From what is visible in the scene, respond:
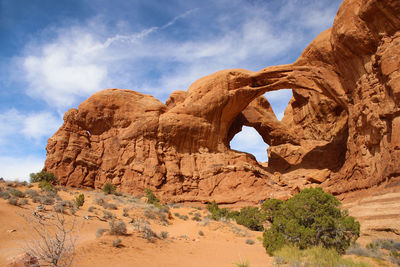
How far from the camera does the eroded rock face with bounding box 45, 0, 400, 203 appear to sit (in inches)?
790

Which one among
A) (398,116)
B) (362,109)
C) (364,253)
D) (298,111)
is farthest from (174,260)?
(298,111)

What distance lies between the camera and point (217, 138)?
94.9 ft

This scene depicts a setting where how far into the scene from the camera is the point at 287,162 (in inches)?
1298

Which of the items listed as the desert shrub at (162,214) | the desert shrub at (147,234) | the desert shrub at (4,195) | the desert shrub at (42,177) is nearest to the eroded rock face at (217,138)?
the desert shrub at (42,177)

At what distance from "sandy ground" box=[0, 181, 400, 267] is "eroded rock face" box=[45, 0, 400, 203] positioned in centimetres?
428

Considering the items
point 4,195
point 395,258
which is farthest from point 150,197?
point 395,258

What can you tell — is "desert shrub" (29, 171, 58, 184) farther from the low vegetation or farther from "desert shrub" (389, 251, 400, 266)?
"desert shrub" (389, 251, 400, 266)

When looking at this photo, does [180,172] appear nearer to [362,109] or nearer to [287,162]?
[287,162]

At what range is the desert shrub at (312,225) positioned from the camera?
28.2 ft

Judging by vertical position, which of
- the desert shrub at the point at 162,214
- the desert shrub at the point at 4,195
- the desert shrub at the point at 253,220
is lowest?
the desert shrub at the point at 253,220

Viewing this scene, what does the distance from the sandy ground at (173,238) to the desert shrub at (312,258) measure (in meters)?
0.52

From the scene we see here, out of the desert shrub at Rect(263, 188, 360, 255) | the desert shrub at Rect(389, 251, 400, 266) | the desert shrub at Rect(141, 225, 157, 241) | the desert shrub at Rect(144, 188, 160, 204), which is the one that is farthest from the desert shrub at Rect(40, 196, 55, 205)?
the desert shrub at Rect(389, 251, 400, 266)

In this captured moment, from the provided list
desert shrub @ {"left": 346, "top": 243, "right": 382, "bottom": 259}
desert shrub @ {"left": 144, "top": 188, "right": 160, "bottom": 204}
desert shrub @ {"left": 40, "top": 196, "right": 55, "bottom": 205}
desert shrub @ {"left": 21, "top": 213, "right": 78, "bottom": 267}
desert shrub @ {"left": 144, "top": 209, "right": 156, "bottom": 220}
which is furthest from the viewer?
Answer: desert shrub @ {"left": 144, "top": 188, "right": 160, "bottom": 204}

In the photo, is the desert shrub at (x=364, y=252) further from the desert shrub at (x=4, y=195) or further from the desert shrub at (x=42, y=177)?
the desert shrub at (x=42, y=177)
